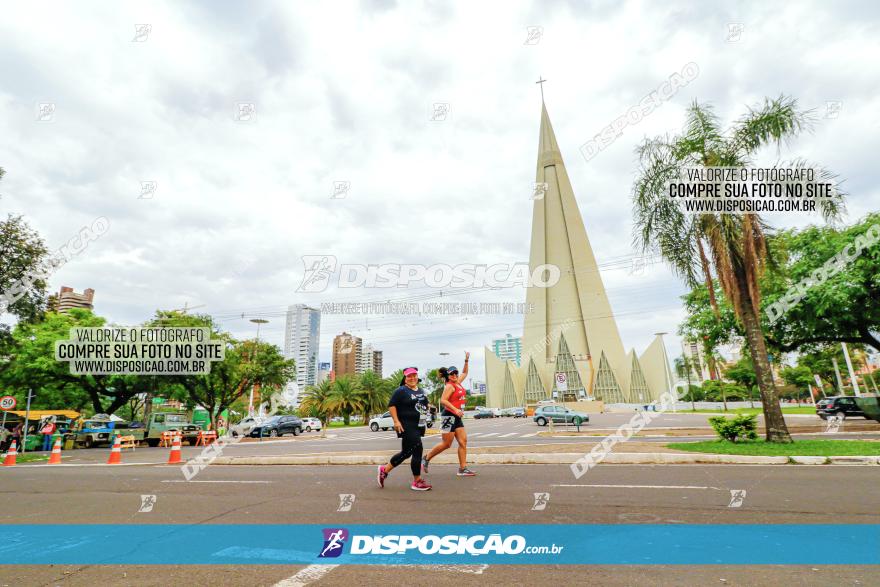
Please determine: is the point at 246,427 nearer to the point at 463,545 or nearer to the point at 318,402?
the point at 318,402

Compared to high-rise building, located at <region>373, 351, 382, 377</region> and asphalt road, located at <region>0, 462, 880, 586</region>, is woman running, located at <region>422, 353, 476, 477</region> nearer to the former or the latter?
asphalt road, located at <region>0, 462, 880, 586</region>

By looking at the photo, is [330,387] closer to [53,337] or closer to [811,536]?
[53,337]

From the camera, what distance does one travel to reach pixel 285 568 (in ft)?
11.7

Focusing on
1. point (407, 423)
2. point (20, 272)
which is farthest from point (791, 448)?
point (20, 272)

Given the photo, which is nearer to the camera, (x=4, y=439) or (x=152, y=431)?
(x=4, y=439)

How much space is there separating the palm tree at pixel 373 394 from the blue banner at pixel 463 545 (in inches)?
1812

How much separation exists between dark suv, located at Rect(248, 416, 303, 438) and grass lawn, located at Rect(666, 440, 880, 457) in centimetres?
2533

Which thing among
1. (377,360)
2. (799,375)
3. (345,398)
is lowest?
(345,398)

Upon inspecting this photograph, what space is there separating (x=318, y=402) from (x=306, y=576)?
48819 millimetres

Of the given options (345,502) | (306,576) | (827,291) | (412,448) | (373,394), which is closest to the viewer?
A: (306,576)

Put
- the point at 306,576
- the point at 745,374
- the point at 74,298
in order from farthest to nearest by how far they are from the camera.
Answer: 1. the point at 74,298
2. the point at 745,374
3. the point at 306,576

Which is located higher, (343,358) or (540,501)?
(343,358)

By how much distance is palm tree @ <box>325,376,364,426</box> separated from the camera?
47938 mm

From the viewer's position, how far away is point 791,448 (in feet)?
34.8
